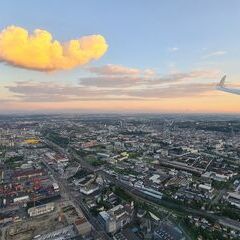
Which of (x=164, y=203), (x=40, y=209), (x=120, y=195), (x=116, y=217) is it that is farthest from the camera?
(x=120, y=195)

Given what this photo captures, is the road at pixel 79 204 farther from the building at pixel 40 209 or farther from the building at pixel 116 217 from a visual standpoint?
the building at pixel 40 209

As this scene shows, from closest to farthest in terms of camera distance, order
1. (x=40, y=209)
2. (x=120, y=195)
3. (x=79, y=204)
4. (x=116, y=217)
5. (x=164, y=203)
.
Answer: (x=116, y=217)
(x=40, y=209)
(x=79, y=204)
(x=164, y=203)
(x=120, y=195)

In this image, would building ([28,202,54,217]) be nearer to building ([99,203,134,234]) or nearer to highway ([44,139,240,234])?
building ([99,203,134,234])

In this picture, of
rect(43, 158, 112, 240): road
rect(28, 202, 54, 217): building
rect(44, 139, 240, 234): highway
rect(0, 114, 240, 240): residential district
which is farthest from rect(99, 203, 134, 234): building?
rect(28, 202, 54, 217): building

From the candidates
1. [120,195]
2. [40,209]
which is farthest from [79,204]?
[120,195]

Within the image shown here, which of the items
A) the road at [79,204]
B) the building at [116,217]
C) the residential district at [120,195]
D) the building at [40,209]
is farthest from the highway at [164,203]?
the building at [40,209]

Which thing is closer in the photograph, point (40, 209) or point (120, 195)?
point (40, 209)

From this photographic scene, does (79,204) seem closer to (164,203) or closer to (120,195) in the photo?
(120,195)

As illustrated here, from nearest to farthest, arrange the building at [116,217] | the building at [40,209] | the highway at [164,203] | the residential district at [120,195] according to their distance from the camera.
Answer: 1. the building at [116,217]
2. the residential district at [120,195]
3. the highway at [164,203]
4. the building at [40,209]

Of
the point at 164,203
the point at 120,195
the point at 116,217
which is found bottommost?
the point at 164,203

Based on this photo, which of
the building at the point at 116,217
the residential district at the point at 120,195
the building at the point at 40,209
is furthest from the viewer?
the building at the point at 40,209

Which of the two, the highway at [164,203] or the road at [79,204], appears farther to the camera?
the highway at [164,203]
